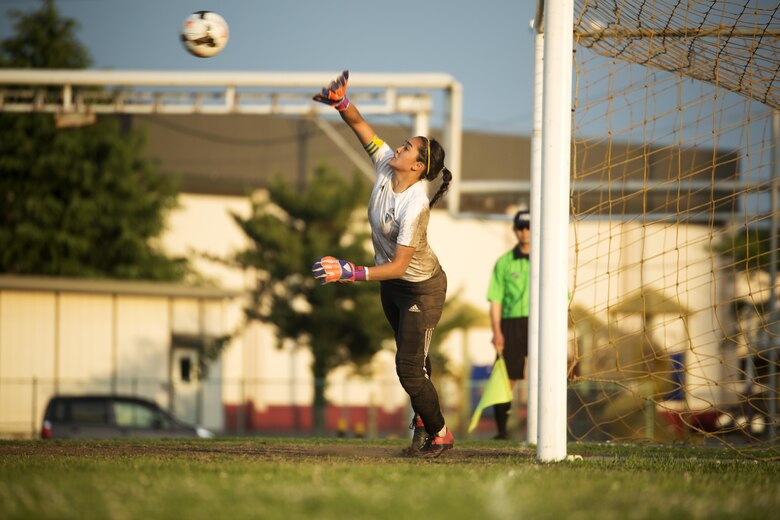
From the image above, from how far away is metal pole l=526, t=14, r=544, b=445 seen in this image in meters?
8.77

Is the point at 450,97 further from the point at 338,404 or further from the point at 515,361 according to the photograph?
the point at 338,404

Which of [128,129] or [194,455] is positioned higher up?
[128,129]

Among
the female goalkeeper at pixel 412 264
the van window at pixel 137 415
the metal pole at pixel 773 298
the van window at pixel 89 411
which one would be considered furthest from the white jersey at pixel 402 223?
the van window at pixel 89 411

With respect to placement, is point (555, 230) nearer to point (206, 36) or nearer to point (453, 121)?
point (206, 36)

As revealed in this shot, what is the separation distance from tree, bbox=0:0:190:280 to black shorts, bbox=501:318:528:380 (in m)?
27.0

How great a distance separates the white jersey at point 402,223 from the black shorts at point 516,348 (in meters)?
3.22

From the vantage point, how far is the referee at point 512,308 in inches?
417

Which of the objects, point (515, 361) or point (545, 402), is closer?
point (545, 402)

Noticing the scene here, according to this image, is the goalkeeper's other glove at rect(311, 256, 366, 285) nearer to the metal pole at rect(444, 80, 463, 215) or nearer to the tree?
the metal pole at rect(444, 80, 463, 215)

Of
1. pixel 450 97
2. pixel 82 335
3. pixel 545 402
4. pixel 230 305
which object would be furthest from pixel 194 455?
pixel 230 305

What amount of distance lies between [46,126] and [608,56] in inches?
1165

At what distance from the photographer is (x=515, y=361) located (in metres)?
10.6

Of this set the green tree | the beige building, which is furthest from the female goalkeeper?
the green tree

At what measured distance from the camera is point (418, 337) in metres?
7.40
